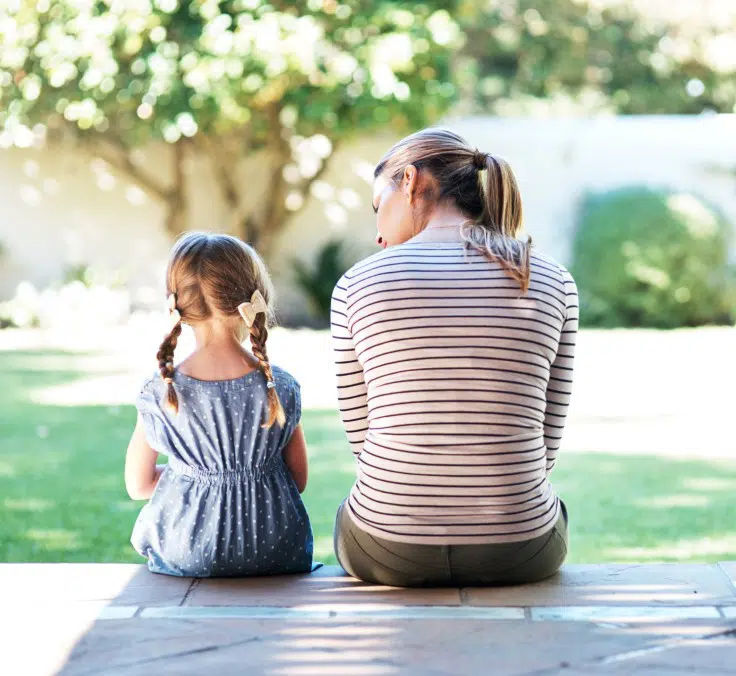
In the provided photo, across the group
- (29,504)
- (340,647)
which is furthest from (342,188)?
(340,647)

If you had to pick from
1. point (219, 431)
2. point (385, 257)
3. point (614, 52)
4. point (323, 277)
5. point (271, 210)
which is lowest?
point (323, 277)

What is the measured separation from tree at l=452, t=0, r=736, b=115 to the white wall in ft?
28.4

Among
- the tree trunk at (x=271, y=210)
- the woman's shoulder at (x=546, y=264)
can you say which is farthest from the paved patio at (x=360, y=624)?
the tree trunk at (x=271, y=210)

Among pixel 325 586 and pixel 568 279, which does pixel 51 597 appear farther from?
pixel 568 279

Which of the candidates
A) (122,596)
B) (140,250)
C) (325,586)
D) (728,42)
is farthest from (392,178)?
(728,42)

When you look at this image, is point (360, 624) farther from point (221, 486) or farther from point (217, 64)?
point (217, 64)

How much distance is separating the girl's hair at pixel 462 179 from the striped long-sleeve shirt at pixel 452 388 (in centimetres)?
15

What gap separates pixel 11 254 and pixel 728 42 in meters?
14.1

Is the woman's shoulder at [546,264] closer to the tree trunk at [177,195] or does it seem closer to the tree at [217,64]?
the tree at [217,64]

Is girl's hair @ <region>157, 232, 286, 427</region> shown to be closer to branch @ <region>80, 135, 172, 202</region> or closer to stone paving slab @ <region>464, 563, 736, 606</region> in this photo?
stone paving slab @ <region>464, 563, 736, 606</region>

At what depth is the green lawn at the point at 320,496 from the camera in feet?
14.1

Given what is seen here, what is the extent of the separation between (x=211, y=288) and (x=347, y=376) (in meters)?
0.39

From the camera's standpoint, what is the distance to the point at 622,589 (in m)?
2.68

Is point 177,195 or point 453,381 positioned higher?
point 453,381
